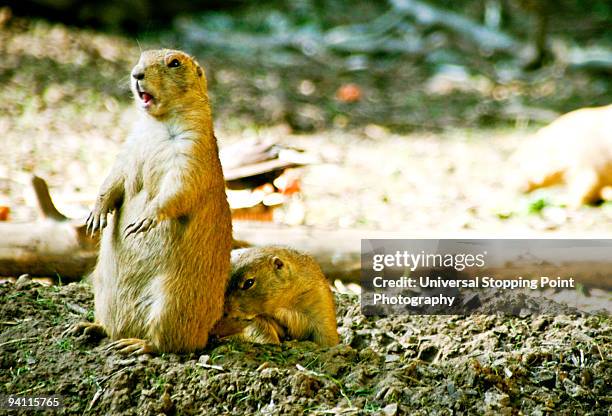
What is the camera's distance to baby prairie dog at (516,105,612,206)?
19.2ft

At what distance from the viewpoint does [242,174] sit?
15.7 ft

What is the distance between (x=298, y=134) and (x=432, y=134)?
134cm

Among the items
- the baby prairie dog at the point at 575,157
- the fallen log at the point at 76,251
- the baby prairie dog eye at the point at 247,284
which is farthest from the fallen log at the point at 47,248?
the baby prairie dog at the point at 575,157

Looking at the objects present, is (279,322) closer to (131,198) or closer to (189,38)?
(131,198)

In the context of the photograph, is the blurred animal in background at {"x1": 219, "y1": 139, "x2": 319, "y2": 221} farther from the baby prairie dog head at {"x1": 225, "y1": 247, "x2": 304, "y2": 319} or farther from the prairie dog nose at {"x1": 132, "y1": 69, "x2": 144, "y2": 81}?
the prairie dog nose at {"x1": 132, "y1": 69, "x2": 144, "y2": 81}

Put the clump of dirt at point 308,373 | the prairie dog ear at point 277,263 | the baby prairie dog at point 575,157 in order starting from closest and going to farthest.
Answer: the clump of dirt at point 308,373 → the prairie dog ear at point 277,263 → the baby prairie dog at point 575,157

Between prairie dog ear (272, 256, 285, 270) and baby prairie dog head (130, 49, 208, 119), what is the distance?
76 centimetres

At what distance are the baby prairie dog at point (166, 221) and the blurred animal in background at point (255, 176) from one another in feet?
6.00

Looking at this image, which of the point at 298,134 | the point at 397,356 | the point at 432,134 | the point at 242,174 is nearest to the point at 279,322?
the point at 397,356

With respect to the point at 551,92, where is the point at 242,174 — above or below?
below

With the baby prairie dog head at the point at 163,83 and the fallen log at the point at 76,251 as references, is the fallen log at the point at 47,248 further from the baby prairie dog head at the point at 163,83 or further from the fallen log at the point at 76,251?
the baby prairie dog head at the point at 163,83

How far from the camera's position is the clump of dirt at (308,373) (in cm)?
248

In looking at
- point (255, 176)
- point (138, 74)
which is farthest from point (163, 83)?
point (255, 176)

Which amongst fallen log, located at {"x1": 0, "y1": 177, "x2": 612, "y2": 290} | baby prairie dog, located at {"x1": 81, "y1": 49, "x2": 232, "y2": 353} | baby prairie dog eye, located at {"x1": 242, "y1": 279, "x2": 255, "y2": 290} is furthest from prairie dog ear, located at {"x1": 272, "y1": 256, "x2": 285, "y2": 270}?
fallen log, located at {"x1": 0, "y1": 177, "x2": 612, "y2": 290}
